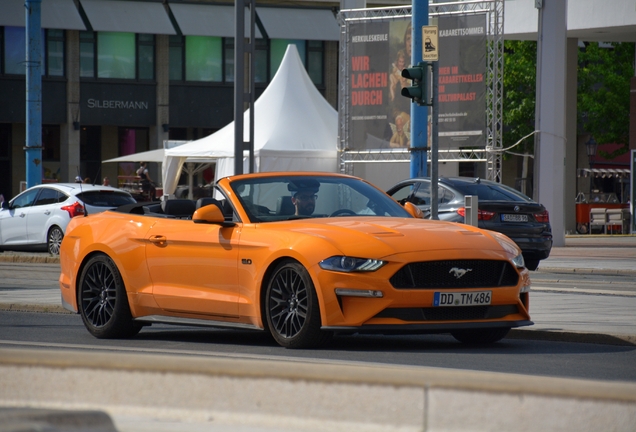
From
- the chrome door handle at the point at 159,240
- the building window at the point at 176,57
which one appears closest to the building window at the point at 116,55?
the building window at the point at 176,57

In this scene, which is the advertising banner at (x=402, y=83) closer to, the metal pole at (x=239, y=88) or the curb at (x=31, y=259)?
the curb at (x=31, y=259)

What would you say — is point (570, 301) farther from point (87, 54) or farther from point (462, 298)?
point (87, 54)

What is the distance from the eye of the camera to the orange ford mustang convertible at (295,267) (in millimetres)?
8477

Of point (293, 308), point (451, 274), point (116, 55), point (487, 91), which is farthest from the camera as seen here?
point (116, 55)

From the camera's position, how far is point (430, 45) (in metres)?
16.0

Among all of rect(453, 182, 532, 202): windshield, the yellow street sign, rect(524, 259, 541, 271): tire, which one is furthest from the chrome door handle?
rect(524, 259, 541, 271): tire

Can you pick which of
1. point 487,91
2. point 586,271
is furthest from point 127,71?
point 586,271

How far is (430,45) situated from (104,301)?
23.6ft

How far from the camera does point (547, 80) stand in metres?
27.8

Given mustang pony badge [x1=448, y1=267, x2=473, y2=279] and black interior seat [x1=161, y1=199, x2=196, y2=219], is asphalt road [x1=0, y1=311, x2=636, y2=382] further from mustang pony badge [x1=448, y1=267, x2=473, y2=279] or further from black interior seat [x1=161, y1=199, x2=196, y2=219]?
black interior seat [x1=161, y1=199, x2=196, y2=219]

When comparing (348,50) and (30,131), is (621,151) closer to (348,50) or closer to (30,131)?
(348,50)

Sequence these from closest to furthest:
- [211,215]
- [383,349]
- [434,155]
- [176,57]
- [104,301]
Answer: [383,349] → [211,215] → [104,301] → [434,155] → [176,57]

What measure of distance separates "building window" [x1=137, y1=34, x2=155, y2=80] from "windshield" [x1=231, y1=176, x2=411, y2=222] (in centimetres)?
4210

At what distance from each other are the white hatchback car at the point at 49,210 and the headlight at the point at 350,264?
1564 cm
